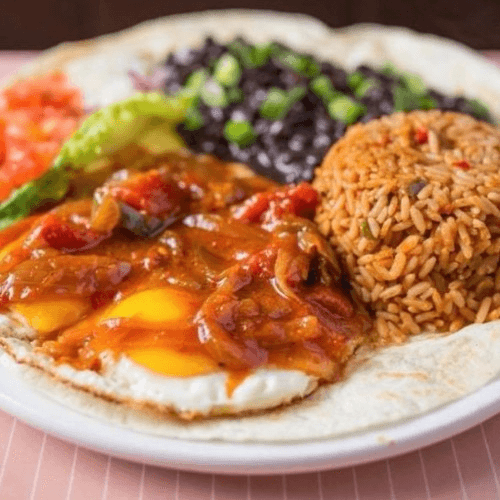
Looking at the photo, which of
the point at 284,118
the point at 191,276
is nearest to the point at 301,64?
the point at 284,118

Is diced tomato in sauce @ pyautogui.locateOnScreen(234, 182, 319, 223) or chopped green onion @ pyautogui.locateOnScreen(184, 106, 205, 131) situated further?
chopped green onion @ pyautogui.locateOnScreen(184, 106, 205, 131)

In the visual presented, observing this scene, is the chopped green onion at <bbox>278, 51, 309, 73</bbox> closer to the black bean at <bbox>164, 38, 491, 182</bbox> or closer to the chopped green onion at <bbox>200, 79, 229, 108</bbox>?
the black bean at <bbox>164, 38, 491, 182</bbox>

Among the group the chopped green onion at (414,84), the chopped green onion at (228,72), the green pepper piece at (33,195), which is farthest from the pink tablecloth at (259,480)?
the chopped green onion at (228,72)

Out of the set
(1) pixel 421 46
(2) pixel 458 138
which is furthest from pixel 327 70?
(2) pixel 458 138

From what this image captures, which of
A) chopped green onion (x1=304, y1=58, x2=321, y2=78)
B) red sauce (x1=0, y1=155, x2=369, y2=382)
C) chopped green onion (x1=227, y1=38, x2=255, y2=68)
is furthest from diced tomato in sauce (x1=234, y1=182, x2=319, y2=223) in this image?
chopped green onion (x1=227, y1=38, x2=255, y2=68)

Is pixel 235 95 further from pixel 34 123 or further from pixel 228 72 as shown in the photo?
pixel 34 123

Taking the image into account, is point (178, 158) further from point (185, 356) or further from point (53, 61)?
point (185, 356)

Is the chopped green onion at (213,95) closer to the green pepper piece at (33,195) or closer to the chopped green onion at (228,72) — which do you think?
the chopped green onion at (228,72)
